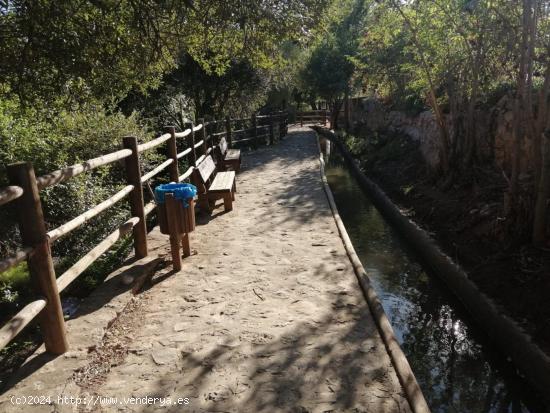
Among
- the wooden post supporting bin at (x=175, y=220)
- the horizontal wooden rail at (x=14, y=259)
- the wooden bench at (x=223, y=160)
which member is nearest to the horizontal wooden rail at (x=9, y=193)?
the horizontal wooden rail at (x=14, y=259)

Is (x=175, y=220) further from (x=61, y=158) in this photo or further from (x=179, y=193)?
(x=61, y=158)

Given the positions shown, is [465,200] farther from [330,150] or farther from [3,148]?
[330,150]

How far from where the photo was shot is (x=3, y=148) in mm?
6047

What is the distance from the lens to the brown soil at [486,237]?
4543mm

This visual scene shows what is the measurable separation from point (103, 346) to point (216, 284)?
1410 mm

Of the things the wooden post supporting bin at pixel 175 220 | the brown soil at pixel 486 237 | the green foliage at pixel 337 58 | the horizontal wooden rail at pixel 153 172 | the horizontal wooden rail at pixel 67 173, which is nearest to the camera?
the horizontal wooden rail at pixel 67 173

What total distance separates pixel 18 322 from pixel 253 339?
1.67m

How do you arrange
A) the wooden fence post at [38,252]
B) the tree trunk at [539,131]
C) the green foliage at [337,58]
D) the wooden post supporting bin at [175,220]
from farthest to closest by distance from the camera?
the green foliage at [337,58] < the tree trunk at [539,131] < the wooden post supporting bin at [175,220] < the wooden fence post at [38,252]

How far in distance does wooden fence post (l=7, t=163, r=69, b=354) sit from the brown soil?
4076mm

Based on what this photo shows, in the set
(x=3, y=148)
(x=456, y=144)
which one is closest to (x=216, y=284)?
(x=3, y=148)

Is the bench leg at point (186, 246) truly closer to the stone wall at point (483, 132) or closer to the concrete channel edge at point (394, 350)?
the concrete channel edge at point (394, 350)

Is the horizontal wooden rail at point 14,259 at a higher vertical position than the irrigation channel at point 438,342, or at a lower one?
higher

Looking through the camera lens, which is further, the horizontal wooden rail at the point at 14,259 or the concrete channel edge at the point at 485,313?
the concrete channel edge at the point at 485,313

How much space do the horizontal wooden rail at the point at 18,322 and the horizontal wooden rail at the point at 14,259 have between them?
33 cm
